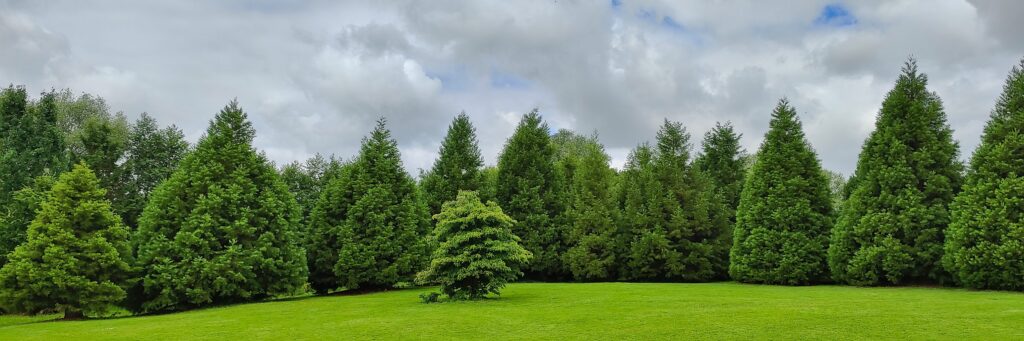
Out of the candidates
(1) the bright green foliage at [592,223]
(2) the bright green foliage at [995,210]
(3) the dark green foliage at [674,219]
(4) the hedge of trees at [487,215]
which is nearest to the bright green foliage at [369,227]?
(4) the hedge of trees at [487,215]

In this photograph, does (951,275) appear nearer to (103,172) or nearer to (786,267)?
(786,267)

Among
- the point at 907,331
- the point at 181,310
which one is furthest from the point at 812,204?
the point at 181,310

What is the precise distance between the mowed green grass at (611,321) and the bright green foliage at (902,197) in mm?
4491

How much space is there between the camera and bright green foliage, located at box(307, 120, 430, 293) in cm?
2627

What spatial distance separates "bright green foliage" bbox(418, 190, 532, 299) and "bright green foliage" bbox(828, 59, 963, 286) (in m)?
14.3

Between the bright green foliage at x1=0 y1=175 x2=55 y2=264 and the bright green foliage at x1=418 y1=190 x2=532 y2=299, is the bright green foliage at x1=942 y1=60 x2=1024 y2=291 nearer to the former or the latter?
the bright green foliage at x1=418 y1=190 x2=532 y2=299

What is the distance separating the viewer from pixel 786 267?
2683cm

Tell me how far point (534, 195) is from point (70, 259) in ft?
71.0

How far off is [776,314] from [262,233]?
18.5 metres

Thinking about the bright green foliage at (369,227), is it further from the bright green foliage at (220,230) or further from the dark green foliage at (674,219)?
the dark green foliage at (674,219)

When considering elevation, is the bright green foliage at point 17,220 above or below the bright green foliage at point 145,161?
below

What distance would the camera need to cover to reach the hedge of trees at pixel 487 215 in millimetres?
20156

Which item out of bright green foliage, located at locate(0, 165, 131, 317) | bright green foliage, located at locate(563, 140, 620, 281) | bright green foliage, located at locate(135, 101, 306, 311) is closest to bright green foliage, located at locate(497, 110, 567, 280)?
bright green foliage, located at locate(563, 140, 620, 281)

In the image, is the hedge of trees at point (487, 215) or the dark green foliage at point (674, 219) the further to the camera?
the dark green foliage at point (674, 219)
